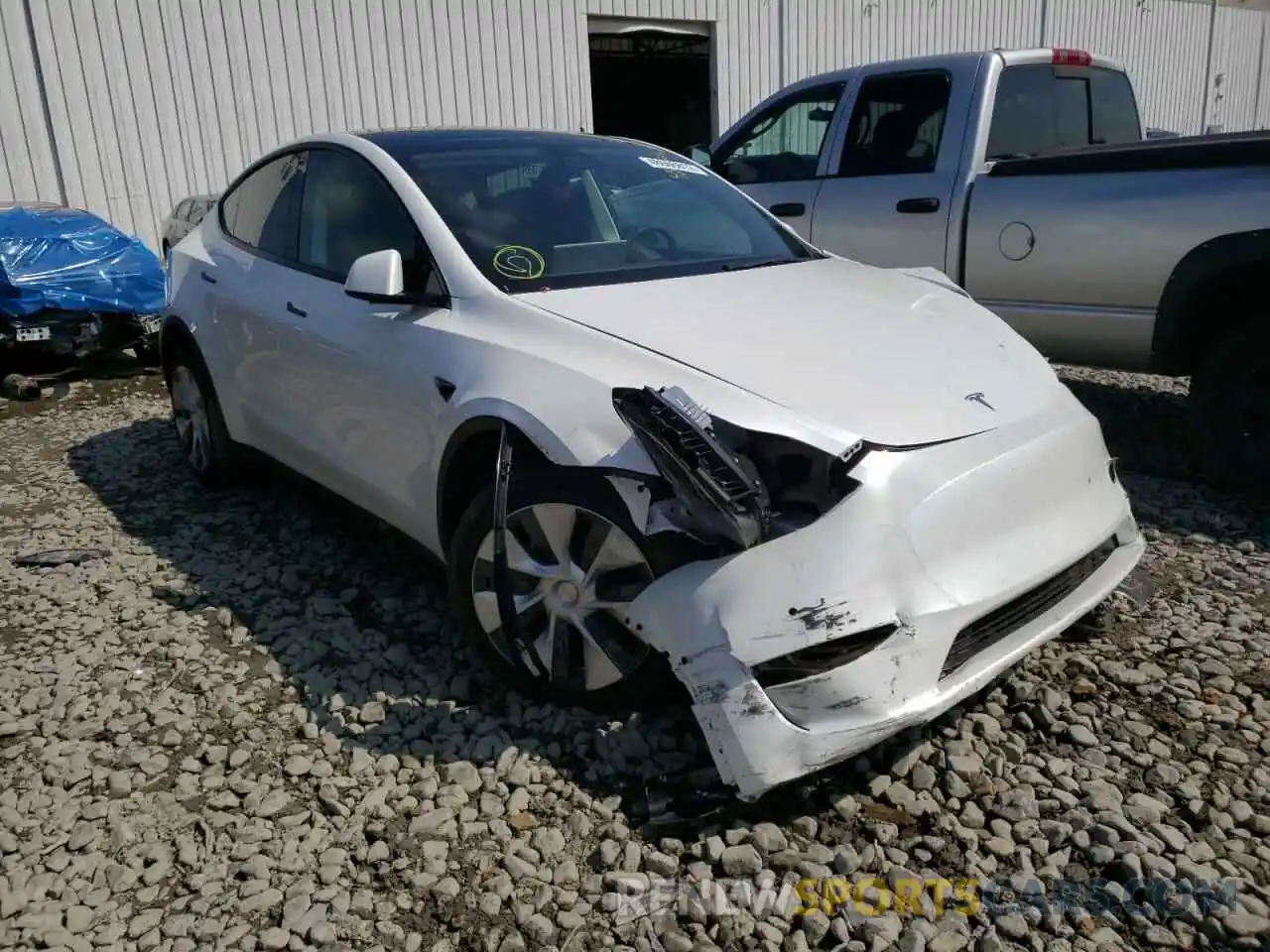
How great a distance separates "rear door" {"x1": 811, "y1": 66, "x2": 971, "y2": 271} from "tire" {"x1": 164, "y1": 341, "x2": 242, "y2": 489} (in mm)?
3393

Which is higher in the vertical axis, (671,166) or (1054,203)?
(671,166)

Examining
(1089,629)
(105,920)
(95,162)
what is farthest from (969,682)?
(95,162)

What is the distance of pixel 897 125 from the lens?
5.67m

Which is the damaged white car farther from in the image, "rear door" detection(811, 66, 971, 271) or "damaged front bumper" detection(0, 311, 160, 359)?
"damaged front bumper" detection(0, 311, 160, 359)

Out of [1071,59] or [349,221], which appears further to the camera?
[1071,59]

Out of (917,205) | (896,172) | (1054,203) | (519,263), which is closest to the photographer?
(519,263)

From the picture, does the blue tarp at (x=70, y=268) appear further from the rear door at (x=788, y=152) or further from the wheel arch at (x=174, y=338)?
the rear door at (x=788, y=152)

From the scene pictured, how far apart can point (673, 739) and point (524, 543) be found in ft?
2.26

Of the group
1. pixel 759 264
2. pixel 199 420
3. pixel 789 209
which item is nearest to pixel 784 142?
pixel 789 209

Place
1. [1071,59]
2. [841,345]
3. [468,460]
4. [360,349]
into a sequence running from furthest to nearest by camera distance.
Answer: [1071,59] → [360,349] → [468,460] → [841,345]

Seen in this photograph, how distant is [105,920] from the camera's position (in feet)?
7.60

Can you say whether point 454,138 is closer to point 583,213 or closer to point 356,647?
point 583,213

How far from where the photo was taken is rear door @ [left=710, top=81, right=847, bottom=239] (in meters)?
5.99

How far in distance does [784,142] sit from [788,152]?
0.58 ft
